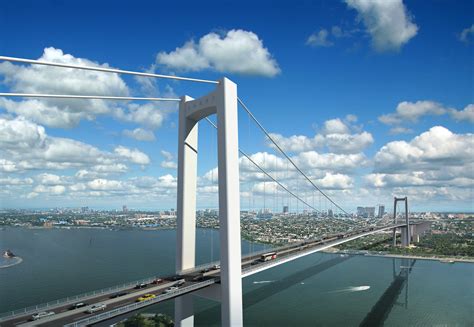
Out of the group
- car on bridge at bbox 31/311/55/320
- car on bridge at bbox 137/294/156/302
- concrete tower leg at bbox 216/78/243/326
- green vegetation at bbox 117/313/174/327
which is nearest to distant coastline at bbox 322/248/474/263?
green vegetation at bbox 117/313/174/327

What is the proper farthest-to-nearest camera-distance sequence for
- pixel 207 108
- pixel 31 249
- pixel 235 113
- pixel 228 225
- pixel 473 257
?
pixel 31 249 < pixel 473 257 < pixel 207 108 < pixel 235 113 < pixel 228 225

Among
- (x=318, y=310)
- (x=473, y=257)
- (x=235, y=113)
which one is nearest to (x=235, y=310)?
(x=235, y=113)

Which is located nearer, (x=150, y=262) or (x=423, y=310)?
(x=423, y=310)

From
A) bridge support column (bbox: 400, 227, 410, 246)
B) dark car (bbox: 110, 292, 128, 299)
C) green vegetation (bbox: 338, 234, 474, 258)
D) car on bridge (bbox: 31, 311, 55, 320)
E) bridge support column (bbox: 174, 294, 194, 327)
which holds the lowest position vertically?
green vegetation (bbox: 338, 234, 474, 258)

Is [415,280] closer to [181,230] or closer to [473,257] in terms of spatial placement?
[473,257]

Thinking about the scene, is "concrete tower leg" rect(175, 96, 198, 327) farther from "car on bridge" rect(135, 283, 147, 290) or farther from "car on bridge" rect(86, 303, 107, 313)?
"car on bridge" rect(86, 303, 107, 313)

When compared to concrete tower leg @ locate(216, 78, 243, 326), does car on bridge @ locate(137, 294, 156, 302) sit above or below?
below

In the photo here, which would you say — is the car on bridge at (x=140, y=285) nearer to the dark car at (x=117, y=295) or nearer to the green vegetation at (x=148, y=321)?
the dark car at (x=117, y=295)
